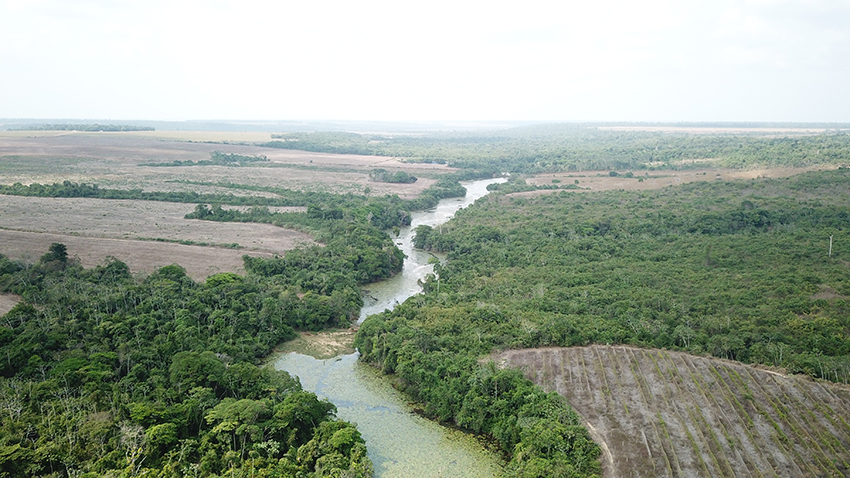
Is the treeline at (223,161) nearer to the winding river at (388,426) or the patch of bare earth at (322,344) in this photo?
the patch of bare earth at (322,344)

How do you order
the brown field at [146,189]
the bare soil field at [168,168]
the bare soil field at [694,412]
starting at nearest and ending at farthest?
the bare soil field at [694,412], the brown field at [146,189], the bare soil field at [168,168]

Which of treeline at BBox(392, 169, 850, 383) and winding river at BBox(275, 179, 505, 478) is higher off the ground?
treeline at BBox(392, 169, 850, 383)

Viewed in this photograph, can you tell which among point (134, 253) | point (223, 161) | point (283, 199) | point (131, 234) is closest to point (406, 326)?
point (134, 253)

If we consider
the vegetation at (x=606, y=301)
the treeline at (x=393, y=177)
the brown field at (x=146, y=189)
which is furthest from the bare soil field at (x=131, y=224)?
the treeline at (x=393, y=177)

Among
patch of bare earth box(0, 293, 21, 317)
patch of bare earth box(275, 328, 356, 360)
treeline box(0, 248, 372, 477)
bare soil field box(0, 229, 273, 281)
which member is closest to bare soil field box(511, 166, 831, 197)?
bare soil field box(0, 229, 273, 281)

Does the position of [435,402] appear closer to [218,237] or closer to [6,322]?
[6,322]

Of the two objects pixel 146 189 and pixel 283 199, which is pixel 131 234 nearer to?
pixel 283 199

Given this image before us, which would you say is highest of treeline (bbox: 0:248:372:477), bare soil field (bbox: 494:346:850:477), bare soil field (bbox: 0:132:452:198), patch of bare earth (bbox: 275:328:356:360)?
bare soil field (bbox: 0:132:452:198)

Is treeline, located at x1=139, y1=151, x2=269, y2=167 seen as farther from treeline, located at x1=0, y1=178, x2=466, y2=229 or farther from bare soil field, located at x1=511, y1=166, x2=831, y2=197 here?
bare soil field, located at x1=511, y1=166, x2=831, y2=197
